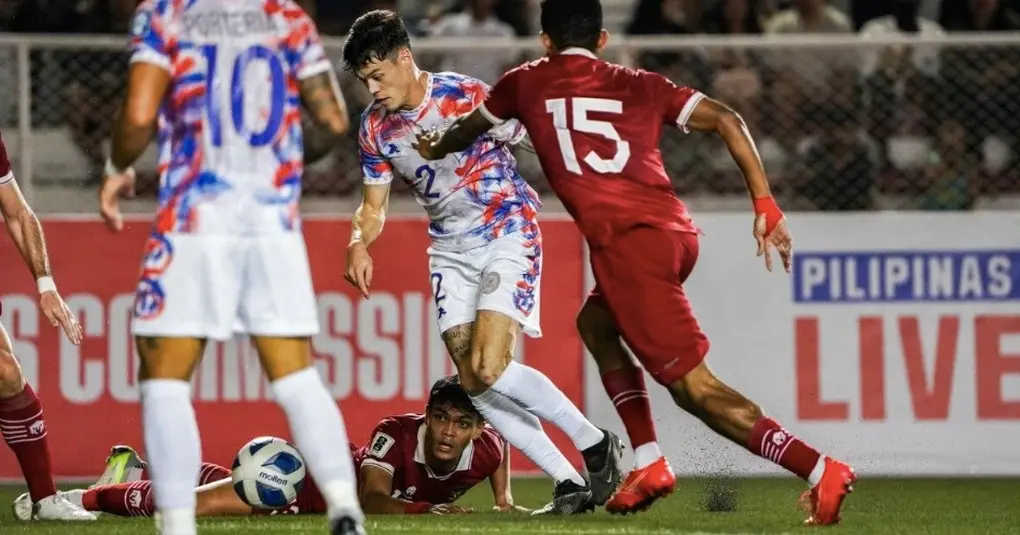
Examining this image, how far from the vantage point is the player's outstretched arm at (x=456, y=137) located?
684 centimetres

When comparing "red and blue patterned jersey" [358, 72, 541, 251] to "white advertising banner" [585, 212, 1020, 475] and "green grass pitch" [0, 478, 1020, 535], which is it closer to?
"green grass pitch" [0, 478, 1020, 535]

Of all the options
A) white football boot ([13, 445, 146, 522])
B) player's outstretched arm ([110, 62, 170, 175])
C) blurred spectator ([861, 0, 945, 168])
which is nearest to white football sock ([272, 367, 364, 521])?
player's outstretched arm ([110, 62, 170, 175])

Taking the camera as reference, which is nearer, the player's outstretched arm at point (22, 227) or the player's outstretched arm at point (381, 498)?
the player's outstretched arm at point (22, 227)

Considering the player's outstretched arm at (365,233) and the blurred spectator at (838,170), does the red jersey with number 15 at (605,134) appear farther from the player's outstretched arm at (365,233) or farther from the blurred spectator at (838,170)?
the blurred spectator at (838,170)

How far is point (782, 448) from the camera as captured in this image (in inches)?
255

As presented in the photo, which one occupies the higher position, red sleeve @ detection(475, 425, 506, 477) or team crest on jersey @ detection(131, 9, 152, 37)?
team crest on jersey @ detection(131, 9, 152, 37)

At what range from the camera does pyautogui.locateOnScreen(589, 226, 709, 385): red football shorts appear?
6.50 meters

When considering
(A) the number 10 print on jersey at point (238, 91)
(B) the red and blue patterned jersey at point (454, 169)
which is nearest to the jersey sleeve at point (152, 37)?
(A) the number 10 print on jersey at point (238, 91)

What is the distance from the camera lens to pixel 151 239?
5.27 meters

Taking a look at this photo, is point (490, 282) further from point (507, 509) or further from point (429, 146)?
point (507, 509)

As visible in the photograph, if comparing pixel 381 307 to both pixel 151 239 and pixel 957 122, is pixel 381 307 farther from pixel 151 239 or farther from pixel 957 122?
pixel 151 239

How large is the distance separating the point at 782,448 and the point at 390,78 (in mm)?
2228

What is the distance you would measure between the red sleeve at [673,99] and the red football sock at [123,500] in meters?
2.59

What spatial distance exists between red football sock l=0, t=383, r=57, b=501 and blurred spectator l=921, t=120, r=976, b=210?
5.58 metres
